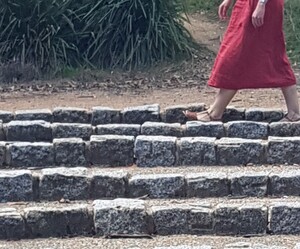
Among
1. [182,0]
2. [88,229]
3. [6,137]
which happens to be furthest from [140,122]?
[182,0]

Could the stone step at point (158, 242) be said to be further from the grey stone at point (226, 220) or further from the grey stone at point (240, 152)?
the grey stone at point (240, 152)

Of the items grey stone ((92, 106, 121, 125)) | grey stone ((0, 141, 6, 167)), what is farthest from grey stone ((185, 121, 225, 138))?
grey stone ((0, 141, 6, 167))

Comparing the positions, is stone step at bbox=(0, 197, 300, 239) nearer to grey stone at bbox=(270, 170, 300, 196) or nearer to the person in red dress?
grey stone at bbox=(270, 170, 300, 196)

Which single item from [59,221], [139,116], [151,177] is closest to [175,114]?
[139,116]

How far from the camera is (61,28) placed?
1080cm

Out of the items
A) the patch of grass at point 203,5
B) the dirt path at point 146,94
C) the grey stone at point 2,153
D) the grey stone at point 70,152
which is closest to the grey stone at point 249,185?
the grey stone at point 70,152

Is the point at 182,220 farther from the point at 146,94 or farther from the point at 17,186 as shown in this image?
the point at 146,94

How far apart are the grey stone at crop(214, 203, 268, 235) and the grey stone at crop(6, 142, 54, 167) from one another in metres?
1.67

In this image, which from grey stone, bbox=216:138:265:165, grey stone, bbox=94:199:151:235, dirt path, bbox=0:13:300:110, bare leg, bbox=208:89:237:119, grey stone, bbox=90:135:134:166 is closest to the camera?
grey stone, bbox=94:199:151:235

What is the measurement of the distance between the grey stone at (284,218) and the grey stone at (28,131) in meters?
2.40

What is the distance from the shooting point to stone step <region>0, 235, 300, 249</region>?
5.21 metres

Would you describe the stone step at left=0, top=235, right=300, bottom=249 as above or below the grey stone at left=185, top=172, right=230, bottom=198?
below

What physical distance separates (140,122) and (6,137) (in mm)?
1142

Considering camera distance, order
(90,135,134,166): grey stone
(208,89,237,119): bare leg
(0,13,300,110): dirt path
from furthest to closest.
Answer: (0,13,300,110): dirt path < (208,89,237,119): bare leg < (90,135,134,166): grey stone
